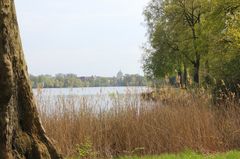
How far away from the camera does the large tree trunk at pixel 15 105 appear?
13.9 ft

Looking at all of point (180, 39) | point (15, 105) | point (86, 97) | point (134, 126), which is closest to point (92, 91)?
point (86, 97)

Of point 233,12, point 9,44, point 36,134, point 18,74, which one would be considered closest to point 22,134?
point 36,134

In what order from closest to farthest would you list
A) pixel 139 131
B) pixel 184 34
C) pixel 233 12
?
pixel 139 131 → pixel 233 12 → pixel 184 34

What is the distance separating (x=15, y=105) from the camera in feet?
14.9

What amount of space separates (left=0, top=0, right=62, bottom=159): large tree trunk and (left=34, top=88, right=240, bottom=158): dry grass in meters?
3.89

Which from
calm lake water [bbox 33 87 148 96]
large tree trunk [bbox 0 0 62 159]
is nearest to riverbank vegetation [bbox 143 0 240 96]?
calm lake water [bbox 33 87 148 96]

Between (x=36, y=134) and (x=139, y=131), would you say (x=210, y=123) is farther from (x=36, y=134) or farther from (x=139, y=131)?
(x=36, y=134)

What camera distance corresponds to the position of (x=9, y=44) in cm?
434

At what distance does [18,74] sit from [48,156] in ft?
3.28

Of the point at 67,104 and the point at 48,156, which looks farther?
the point at 67,104

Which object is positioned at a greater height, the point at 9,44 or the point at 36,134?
the point at 9,44

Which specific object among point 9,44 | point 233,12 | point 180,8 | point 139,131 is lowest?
point 139,131

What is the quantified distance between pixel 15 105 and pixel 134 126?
5192mm

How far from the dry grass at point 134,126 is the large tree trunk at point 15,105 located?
3890mm
